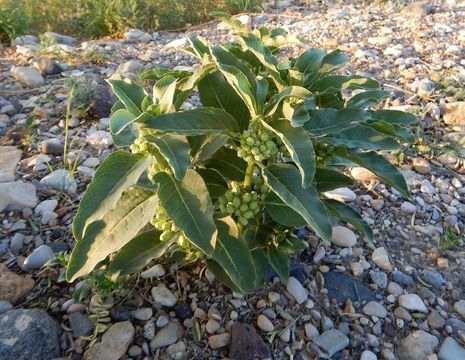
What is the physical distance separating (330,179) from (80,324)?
1072 mm

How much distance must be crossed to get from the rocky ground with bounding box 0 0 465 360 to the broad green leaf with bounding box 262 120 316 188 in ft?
2.59

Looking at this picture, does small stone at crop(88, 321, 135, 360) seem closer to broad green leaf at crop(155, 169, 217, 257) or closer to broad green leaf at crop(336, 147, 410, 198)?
broad green leaf at crop(155, 169, 217, 257)

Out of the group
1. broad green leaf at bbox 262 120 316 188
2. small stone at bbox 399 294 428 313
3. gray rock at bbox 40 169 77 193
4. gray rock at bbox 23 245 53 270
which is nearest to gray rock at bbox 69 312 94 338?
gray rock at bbox 23 245 53 270

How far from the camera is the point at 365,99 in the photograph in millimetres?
1710

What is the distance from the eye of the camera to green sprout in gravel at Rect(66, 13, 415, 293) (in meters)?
1.43

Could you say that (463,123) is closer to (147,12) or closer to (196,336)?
(196,336)

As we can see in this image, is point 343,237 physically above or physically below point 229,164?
below

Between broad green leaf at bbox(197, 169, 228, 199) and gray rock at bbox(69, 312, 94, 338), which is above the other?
broad green leaf at bbox(197, 169, 228, 199)

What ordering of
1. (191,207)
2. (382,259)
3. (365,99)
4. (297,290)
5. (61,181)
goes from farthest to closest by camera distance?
1. (61,181)
2. (382,259)
3. (297,290)
4. (365,99)
5. (191,207)

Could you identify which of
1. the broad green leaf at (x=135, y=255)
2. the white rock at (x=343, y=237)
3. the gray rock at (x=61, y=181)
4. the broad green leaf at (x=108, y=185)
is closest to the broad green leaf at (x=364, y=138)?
the broad green leaf at (x=108, y=185)

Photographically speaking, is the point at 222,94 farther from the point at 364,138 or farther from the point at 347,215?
the point at 347,215

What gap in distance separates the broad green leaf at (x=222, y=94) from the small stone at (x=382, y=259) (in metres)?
1.06

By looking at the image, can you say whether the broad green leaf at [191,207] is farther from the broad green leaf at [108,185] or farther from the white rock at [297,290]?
the white rock at [297,290]

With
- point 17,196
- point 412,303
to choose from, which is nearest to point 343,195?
point 412,303
